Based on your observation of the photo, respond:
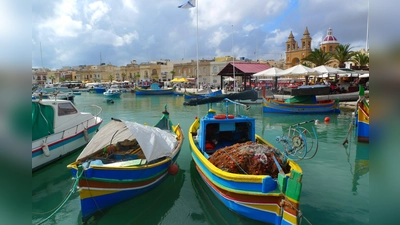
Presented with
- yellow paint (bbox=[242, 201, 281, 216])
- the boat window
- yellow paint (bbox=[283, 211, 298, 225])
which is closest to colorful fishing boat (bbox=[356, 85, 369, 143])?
yellow paint (bbox=[242, 201, 281, 216])

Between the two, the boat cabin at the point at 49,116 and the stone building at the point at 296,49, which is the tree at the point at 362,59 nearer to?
the stone building at the point at 296,49

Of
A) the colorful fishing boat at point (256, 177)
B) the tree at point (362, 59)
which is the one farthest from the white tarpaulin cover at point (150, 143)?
the tree at point (362, 59)

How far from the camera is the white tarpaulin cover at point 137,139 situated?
8.38m

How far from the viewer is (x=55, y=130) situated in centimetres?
1159

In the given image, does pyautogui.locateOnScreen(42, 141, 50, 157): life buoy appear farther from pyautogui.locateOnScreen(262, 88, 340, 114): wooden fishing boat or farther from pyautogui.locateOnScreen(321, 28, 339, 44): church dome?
pyautogui.locateOnScreen(321, 28, 339, 44): church dome

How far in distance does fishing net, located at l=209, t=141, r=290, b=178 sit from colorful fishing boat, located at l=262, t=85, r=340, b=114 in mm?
18450

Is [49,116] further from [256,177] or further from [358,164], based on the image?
[358,164]

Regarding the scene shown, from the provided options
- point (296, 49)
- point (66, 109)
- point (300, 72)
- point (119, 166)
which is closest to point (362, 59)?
point (300, 72)

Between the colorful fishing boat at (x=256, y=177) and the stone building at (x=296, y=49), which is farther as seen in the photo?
the stone building at (x=296, y=49)

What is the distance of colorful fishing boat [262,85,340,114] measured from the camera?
2472cm

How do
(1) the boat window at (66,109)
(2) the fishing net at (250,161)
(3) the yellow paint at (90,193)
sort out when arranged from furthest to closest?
(1) the boat window at (66,109) → (2) the fishing net at (250,161) → (3) the yellow paint at (90,193)

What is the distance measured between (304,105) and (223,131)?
16584 mm

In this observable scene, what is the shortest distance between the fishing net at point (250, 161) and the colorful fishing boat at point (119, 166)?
1.95 metres

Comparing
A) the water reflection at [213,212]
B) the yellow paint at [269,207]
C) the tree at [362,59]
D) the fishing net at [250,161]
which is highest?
the tree at [362,59]
